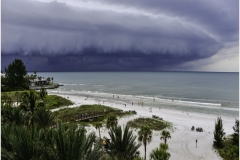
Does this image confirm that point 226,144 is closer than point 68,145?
No

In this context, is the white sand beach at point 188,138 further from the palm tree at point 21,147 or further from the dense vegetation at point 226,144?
the palm tree at point 21,147

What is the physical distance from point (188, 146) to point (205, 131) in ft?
33.6

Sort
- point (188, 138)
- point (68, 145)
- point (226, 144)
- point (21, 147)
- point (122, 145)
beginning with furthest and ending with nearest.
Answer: point (188, 138) < point (226, 144) < point (122, 145) < point (21, 147) < point (68, 145)

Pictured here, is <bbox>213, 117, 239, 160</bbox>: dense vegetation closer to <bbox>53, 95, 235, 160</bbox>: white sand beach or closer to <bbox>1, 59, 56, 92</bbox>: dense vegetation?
<bbox>53, 95, 235, 160</bbox>: white sand beach

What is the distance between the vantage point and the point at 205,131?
126 ft

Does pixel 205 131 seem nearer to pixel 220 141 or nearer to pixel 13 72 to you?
pixel 220 141

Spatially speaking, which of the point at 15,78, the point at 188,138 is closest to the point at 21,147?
the point at 188,138

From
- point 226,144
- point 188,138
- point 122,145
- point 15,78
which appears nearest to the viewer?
point 122,145

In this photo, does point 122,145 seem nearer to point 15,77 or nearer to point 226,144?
point 226,144

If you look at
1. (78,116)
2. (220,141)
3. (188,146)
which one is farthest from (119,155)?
(78,116)

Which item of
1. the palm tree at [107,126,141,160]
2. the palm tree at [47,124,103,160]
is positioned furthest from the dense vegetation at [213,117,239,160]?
the palm tree at [47,124,103,160]

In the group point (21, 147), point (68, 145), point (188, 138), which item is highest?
point (68, 145)

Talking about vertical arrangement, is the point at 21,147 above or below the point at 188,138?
above

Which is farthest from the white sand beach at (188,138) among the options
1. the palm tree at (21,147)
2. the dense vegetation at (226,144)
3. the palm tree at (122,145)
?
the palm tree at (21,147)
